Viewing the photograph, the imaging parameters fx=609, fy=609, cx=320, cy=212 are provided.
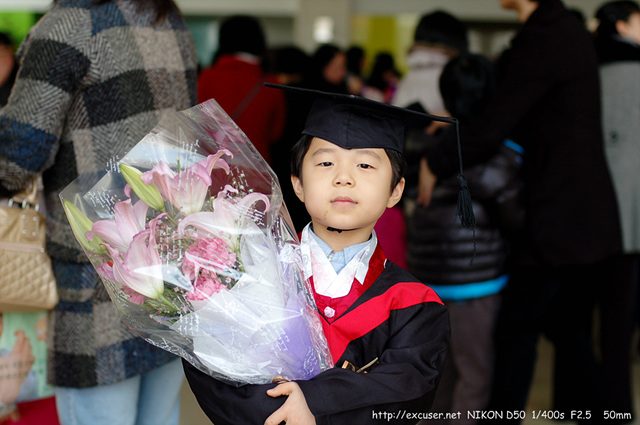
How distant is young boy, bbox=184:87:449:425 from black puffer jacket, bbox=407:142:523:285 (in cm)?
101

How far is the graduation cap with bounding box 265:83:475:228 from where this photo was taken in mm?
1249

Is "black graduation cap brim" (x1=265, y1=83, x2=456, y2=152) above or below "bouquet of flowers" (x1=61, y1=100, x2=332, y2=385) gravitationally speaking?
above

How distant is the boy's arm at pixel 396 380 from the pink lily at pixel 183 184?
390mm

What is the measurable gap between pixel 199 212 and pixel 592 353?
91.9 inches

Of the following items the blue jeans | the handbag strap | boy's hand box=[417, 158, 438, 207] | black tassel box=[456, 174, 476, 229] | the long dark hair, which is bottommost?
the blue jeans

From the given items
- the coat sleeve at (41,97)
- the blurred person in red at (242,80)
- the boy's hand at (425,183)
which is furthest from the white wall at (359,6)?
the coat sleeve at (41,97)

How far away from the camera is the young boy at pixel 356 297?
1131mm

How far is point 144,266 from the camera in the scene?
41.0 inches

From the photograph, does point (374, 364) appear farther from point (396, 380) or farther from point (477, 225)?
point (477, 225)

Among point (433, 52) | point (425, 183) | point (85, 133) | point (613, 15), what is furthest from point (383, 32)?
point (85, 133)

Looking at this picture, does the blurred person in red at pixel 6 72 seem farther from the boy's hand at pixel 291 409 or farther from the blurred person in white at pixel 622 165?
the blurred person in white at pixel 622 165

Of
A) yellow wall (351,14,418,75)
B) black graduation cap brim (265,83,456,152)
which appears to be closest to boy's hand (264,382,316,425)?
black graduation cap brim (265,83,456,152)

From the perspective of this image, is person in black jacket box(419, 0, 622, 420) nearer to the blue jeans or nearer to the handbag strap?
the blue jeans

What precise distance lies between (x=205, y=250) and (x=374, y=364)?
0.42 m
